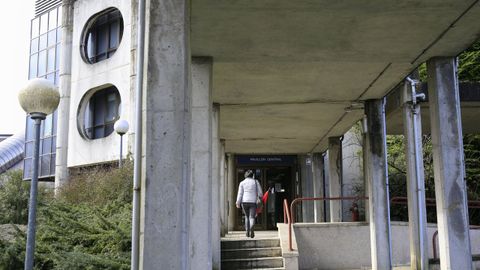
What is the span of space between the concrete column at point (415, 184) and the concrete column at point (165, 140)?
6.88m

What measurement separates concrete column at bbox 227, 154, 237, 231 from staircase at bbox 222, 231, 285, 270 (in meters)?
8.27

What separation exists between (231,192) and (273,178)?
7.29ft

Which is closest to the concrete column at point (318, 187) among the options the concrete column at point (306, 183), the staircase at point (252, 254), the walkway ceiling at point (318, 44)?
the concrete column at point (306, 183)

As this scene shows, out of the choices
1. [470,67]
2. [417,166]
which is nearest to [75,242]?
[417,166]

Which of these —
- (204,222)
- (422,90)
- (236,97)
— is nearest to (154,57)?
(204,222)

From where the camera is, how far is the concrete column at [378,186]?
12141 mm

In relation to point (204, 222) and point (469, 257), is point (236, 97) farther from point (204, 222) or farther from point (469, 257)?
point (469, 257)

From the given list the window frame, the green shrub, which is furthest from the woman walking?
the window frame

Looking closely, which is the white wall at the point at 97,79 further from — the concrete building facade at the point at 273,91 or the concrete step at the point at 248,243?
the concrete step at the point at 248,243

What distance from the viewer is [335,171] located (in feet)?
61.3

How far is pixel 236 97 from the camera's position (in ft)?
40.3

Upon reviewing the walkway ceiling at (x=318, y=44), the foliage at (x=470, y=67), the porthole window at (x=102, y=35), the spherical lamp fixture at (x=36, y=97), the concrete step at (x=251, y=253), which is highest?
the porthole window at (x=102, y=35)

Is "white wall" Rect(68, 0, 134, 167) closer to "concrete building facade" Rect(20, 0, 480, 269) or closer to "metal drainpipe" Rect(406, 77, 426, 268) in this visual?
"concrete building facade" Rect(20, 0, 480, 269)

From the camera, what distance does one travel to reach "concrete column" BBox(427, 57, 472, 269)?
8495 mm
